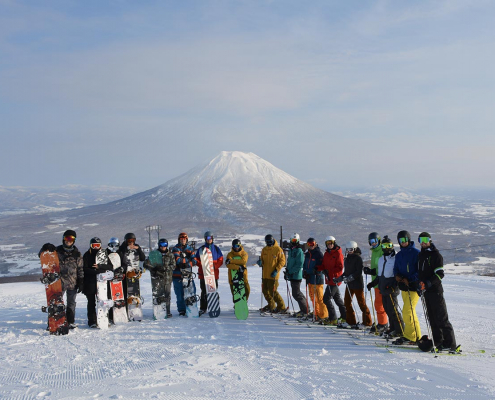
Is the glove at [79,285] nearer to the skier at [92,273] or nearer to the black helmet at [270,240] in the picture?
the skier at [92,273]

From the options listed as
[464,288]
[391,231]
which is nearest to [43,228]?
[391,231]

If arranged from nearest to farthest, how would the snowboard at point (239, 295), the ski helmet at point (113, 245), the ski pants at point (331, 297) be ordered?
the ski pants at point (331, 297) < the ski helmet at point (113, 245) < the snowboard at point (239, 295)

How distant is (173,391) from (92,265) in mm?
4047

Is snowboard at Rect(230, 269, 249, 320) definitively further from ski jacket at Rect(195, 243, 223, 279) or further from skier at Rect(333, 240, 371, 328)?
skier at Rect(333, 240, 371, 328)

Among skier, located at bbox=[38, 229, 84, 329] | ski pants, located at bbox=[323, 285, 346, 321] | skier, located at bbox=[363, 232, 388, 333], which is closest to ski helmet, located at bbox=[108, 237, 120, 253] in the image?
skier, located at bbox=[38, 229, 84, 329]

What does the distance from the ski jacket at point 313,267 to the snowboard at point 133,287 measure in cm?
351

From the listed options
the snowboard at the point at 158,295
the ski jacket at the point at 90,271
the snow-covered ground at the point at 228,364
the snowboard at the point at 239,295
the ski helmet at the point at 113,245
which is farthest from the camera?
the snowboard at the point at 239,295

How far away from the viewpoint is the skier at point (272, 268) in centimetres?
916

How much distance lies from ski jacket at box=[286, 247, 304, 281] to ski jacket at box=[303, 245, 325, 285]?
0.20 m

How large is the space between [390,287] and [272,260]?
2.87 m

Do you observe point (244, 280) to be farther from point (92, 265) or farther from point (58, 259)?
point (58, 259)

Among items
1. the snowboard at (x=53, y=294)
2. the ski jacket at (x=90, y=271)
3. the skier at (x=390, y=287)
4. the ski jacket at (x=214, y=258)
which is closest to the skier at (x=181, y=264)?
the ski jacket at (x=214, y=258)

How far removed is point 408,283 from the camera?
659 cm

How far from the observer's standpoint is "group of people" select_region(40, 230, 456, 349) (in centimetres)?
642
